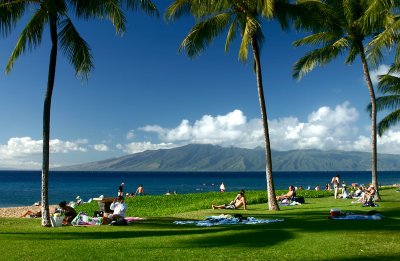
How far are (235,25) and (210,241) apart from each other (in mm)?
13754

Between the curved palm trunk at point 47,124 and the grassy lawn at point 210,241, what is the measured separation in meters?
0.74

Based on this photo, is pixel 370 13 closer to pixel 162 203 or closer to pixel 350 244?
pixel 350 244

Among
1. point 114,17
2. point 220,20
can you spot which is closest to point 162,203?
point 220,20

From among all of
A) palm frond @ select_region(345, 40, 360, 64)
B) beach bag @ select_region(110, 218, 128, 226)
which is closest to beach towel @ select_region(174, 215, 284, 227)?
beach bag @ select_region(110, 218, 128, 226)

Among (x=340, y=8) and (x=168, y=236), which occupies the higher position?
(x=340, y=8)

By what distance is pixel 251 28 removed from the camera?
69.4ft

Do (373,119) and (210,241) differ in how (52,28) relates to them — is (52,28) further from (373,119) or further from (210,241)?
(373,119)

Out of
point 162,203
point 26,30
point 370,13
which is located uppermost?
point 370,13

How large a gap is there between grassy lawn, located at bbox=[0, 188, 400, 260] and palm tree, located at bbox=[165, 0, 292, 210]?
250 inches

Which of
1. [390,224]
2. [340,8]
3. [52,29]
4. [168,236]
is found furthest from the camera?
[340,8]

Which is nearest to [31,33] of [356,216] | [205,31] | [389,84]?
[205,31]

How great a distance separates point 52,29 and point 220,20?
371 inches

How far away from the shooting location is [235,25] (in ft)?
75.2

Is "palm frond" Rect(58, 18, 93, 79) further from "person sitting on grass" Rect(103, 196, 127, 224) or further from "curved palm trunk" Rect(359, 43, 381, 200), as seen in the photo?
"curved palm trunk" Rect(359, 43, 381, 200)
